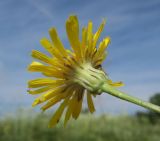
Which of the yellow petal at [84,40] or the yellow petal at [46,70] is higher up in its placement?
the yellow petal at [84,40]

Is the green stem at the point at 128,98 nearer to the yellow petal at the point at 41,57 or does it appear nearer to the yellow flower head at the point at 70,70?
the yellow flower head at the point at 70,70

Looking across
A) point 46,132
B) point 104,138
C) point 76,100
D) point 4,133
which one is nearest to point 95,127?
point 104,138

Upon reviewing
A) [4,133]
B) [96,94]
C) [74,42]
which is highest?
[4,133]

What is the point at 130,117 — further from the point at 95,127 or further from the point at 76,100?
the point at 76,100

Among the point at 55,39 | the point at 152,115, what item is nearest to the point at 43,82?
the point at 55,39

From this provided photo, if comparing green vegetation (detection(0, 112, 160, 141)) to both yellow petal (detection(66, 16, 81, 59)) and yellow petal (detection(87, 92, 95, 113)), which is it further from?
yellow petal (detection(66, 16, 81, 59))

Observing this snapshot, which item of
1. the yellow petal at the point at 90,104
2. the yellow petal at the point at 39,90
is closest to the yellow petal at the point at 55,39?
the yellow petal at the point at 39,90

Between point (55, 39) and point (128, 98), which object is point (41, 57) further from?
point (128, 98)
